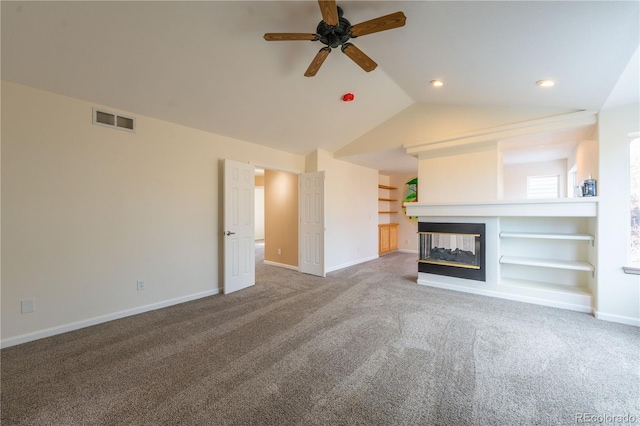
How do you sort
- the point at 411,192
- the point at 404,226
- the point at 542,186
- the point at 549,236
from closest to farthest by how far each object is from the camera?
the point at 549,236 < the point at 542,186 < the point at 411,192 < the point at 404,226

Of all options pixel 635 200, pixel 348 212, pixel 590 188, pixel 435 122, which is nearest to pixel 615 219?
pixel 635 200

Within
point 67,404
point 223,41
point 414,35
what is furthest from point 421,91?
point 67,404

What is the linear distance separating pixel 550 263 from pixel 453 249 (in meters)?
1.22

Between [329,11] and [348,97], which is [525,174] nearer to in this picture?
[348,97]

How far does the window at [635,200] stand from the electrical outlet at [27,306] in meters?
6.39

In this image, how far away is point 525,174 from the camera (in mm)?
5734

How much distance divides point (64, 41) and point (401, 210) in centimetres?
776

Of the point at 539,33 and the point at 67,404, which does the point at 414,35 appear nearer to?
the point at 539,33

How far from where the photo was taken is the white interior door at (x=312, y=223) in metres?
4.99

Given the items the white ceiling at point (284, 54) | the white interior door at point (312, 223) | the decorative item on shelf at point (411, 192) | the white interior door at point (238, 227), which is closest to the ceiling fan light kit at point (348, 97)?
the white ceiling at point (284, 54)

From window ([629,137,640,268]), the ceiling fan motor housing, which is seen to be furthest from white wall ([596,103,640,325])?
the ceiling fan motor housing

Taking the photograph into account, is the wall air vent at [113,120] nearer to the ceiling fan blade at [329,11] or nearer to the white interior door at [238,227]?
the white interior door at [238,227]

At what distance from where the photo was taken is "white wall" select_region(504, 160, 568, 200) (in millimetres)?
5305

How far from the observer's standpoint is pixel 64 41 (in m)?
2.24
